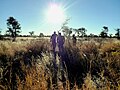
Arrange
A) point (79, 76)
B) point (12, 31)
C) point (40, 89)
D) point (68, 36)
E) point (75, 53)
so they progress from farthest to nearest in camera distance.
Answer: point (12, 31)
point (68, 36)
point (75, 53)
point (79, 76)
point (40, 89)

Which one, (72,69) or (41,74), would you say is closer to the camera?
(41,74)

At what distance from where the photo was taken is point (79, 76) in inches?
288

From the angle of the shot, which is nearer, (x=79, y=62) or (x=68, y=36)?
(x=79, y=62)

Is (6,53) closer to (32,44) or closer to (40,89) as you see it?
(32,44)

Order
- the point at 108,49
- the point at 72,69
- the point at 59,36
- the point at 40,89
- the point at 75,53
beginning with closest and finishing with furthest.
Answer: the point at 40,89 < the point at 72,69 < the point at 75,53 < the point at 108,49 < the point at 59,36

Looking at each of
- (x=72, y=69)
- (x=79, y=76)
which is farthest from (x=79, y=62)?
(x=79, y=76)

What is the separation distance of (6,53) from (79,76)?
4.08 meters

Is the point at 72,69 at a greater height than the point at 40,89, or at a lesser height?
lesser

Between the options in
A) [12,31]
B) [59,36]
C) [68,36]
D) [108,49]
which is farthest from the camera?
[12,31]

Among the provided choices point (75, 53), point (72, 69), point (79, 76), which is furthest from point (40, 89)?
point (75, 53)

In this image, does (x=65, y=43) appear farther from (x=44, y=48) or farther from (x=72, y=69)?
(x=72, y=69)

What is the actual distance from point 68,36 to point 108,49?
3.19 meters

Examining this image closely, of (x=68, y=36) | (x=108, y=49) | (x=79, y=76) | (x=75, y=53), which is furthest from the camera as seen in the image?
(x=68, y=36)

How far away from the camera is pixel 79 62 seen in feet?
28.9
